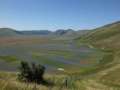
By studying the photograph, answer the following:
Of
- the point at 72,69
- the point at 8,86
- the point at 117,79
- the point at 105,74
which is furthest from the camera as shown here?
the point at 72,69

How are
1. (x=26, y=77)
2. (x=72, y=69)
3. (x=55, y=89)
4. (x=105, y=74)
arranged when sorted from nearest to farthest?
1. (x=55, y=89)
2. (x=26, y=77)
3. (x=105, y=74)
4. (x=72, y=69)

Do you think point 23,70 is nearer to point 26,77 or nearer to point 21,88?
point 26,77

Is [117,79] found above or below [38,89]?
below

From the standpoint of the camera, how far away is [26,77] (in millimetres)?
44844

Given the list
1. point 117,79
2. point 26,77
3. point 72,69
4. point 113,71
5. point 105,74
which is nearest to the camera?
point 26,77

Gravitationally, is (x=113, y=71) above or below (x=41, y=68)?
below

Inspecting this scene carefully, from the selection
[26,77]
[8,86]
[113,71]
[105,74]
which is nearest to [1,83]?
[8,86]

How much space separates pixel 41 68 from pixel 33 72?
1.90 meters

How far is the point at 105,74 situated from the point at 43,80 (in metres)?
37.5

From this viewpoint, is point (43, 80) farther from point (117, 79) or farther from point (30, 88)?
point (30, 88)

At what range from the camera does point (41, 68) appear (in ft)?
156

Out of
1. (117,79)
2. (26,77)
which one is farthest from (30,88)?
(117,79)

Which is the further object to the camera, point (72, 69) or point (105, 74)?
point (72, 69)

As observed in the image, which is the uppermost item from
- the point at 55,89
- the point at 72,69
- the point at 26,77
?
the point at 55,89
